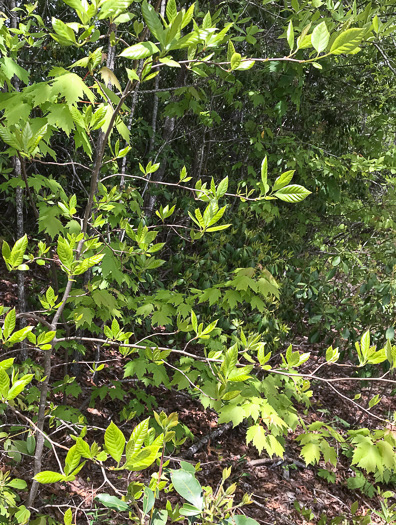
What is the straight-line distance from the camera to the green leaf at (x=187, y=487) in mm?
789

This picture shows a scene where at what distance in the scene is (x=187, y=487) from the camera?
0.81 meters

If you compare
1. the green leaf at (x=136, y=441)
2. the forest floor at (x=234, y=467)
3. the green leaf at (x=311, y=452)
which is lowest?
the forest floor at (x=234, y=467)

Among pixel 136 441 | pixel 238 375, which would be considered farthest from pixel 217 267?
pixel 136 441

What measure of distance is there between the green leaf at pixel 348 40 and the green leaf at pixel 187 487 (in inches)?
43.4

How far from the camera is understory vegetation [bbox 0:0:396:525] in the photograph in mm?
1846

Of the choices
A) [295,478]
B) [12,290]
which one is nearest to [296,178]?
[295,478]

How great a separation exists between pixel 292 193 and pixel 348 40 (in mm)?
425

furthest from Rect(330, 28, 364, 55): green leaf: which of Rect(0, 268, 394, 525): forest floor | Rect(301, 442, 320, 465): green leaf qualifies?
Rect(0, 268, 394, 525): forest floor

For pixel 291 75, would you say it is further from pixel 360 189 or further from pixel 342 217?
pixel 342 217

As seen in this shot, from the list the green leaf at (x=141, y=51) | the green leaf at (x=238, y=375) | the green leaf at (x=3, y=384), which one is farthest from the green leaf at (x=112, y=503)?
the green leaf at (x=141, y=51)

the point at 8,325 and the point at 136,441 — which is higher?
the point at 8,325

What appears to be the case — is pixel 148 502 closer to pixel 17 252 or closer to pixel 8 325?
pixel 8 325

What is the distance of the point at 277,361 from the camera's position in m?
4.59

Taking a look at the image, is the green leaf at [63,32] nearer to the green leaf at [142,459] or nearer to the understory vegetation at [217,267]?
the understory vegetation at [217,267]
